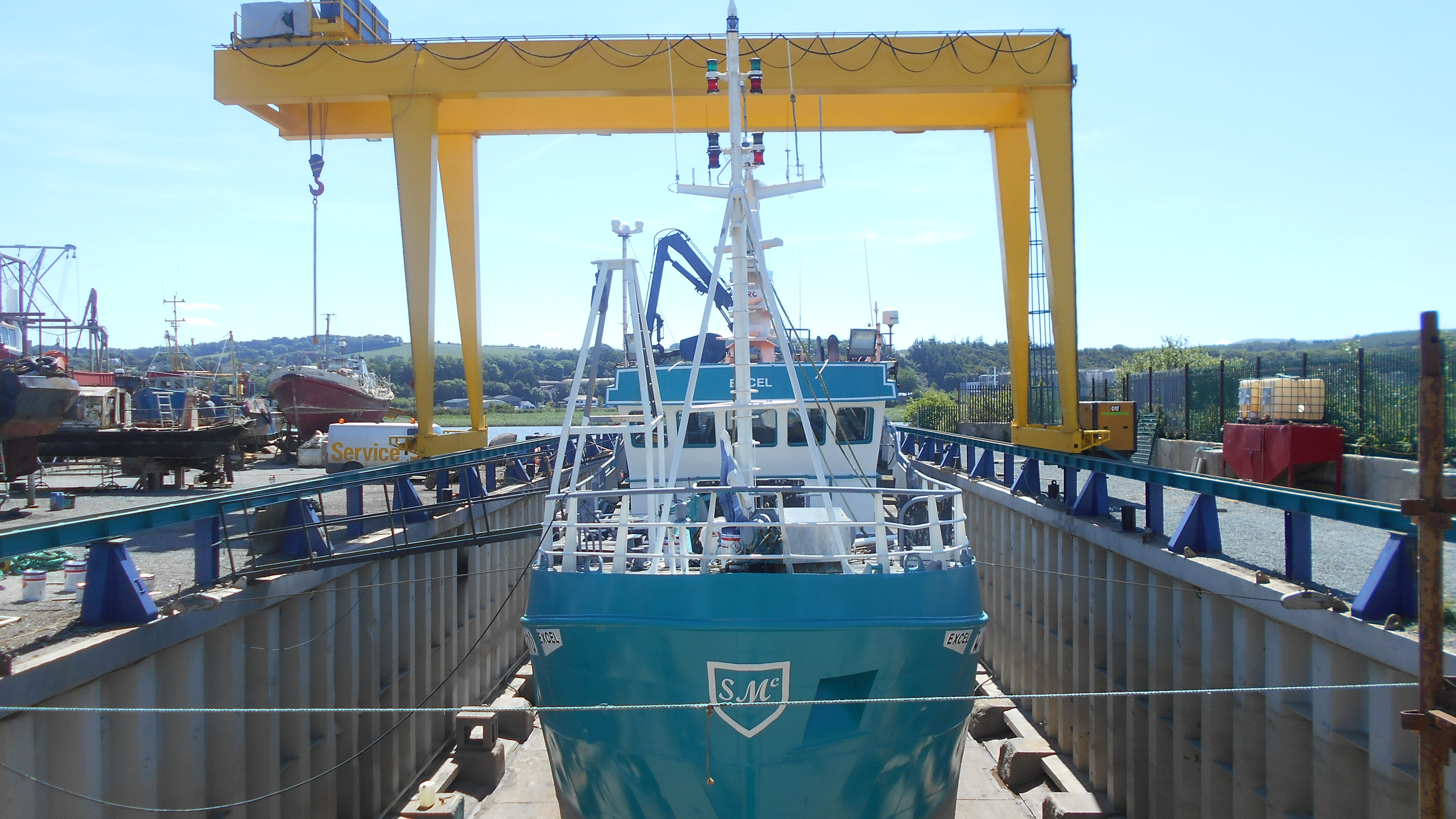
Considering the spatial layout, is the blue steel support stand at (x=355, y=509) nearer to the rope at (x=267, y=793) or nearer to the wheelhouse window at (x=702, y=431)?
the rope at (x=267, y=793)

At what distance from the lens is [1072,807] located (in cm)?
930

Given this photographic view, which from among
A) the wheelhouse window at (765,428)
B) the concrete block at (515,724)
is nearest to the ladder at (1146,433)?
the wheelhouse window at (765,428)

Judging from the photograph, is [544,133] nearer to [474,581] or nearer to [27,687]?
[474,581]

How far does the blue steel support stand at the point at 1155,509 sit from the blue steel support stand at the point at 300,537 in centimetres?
888

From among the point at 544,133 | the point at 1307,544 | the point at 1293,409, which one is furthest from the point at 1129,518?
the point at 544,133

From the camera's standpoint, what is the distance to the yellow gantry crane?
51.3 ft

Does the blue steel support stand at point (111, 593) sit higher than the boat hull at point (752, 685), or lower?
higher

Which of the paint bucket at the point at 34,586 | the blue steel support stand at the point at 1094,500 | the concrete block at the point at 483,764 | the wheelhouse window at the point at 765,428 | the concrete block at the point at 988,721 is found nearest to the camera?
the paint bucket at the point at 34,586

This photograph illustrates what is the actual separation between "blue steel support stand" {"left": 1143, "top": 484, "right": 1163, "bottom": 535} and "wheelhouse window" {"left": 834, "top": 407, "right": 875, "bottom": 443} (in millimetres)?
3700

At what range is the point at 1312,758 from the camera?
250 inches

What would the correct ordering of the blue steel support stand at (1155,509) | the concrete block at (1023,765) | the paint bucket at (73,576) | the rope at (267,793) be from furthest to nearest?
1. the concrete block at (1023,765)
2. the blue steel support stand at (1155,509)
3. the paint bucket at (73,576)
4. the rope at (267,793)

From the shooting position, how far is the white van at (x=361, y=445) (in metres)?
26.3

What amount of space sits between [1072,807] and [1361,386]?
10924mm

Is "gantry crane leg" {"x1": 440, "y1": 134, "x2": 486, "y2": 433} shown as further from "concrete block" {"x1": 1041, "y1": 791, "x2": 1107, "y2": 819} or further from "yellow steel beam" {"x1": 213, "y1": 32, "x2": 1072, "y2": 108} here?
"concrete block" {"x1": 1041, "y1": 791, "x2": 1107, "y2": 819}
